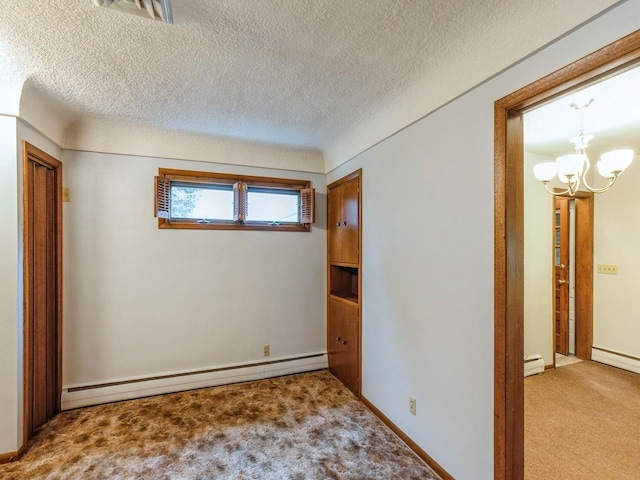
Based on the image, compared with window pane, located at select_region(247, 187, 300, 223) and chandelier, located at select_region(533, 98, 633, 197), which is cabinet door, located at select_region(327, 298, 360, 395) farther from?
chandelier, located at select_region(533, 98, 633, 197)

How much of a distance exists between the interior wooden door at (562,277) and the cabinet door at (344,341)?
Answer: 3.00m

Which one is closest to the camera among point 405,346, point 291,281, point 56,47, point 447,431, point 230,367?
point 56,47

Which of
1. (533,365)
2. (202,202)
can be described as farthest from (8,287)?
(533,365)

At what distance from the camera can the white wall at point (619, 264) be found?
3451mm

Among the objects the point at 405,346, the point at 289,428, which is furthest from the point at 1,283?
the point at 405,346

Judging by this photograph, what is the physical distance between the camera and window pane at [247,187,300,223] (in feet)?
10.9

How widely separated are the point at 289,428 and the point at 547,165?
3101 mm

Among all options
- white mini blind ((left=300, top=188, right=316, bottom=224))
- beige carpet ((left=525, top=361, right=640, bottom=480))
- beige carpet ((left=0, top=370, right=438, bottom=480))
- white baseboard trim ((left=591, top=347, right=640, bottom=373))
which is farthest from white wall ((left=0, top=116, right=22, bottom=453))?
white baseboard trim ((left=591, top=347, right=640, bottom=373))

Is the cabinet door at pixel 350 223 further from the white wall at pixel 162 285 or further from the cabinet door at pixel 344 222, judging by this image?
the white wall at pixel 162 285

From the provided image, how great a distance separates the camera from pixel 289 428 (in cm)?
232

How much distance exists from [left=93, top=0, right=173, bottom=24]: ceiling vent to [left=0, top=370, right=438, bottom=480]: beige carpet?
2.54 m

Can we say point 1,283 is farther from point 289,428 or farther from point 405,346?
point 405,346

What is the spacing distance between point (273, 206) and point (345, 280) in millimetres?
1211

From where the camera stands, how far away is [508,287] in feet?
4.71
